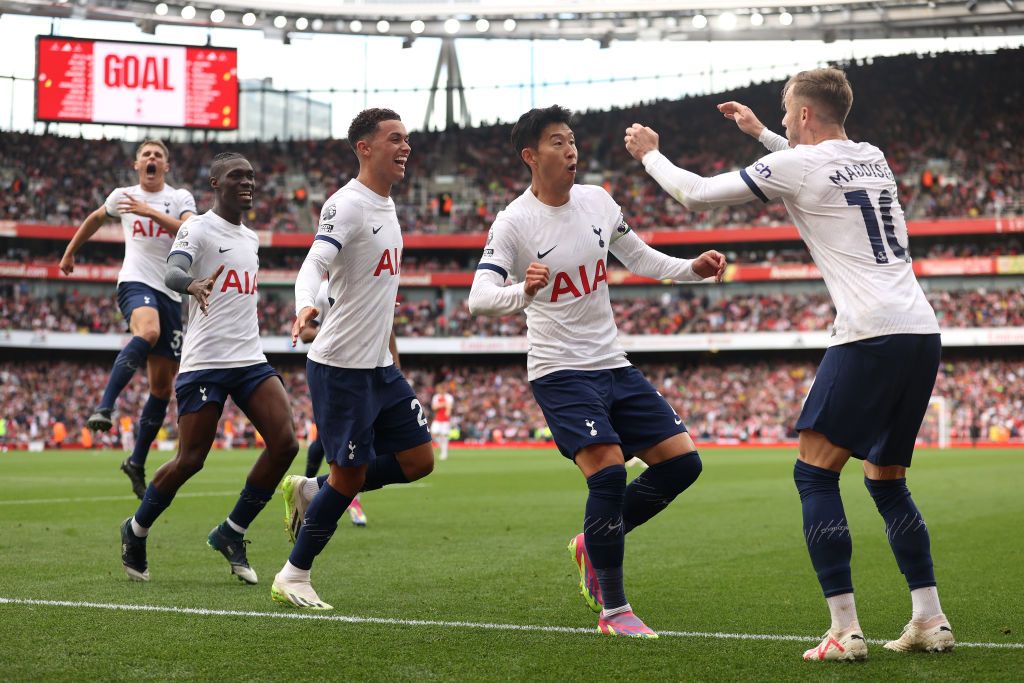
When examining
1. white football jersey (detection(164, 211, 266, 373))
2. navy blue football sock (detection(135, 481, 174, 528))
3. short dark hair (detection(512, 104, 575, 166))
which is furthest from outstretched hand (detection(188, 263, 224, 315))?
short dark hair (detection(512, 104, 575, 166))

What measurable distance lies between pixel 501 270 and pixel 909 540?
86.7 inches

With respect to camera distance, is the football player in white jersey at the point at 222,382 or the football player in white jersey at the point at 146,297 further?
the football player in white jersey at the point at 146,297

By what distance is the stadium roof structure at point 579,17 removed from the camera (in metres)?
40.4

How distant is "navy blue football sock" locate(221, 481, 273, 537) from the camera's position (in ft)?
23.2

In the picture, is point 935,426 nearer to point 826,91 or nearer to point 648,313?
point 648,313

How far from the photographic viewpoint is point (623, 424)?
564cm

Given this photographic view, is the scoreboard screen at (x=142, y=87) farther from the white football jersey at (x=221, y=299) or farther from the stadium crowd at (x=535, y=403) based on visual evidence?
the white football jersey at (x=221, y=299)

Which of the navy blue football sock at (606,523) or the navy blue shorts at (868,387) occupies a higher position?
the navy blue shorts at (868,387)

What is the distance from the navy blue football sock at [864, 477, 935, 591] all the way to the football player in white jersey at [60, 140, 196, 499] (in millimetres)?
5858

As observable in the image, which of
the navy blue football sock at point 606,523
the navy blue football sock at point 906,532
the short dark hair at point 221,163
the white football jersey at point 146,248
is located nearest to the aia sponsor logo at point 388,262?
the short dark hair at point 221,163

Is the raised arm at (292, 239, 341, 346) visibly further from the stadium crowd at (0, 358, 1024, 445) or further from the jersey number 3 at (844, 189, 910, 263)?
the stadium crowd at (0, 358, 1024, 445)

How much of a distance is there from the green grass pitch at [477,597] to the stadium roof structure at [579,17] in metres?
30.7

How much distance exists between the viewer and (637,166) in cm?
5331

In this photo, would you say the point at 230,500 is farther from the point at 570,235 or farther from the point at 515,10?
the point at 515,10
